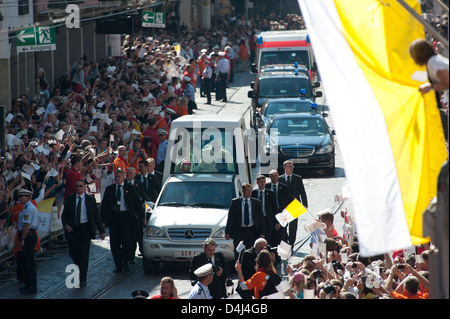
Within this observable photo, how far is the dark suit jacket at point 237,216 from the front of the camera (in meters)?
14.4

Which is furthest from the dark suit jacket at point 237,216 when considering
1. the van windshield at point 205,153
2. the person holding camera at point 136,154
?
the person holding camera at point 136,154

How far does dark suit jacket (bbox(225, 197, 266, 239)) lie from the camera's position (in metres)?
14.4

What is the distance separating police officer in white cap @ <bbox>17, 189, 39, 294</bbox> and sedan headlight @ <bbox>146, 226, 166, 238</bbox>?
2080mm

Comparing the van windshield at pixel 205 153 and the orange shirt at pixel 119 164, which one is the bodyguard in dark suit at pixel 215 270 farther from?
the orange shirt at pixel 119 164

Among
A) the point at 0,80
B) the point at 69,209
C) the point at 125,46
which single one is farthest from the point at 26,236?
the point at 125,46

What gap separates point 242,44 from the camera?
45750mm

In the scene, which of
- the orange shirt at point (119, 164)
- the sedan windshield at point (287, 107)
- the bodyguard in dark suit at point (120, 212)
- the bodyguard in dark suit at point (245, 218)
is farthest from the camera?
the sedan windshield at point (287, 107)

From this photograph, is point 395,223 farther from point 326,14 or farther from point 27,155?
point 27,155

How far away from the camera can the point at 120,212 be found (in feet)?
49.8

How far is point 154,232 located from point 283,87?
14925mm

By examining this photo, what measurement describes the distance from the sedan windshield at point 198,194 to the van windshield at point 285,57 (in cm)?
1909

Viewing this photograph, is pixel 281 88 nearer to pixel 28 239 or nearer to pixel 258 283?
pixel 28 239

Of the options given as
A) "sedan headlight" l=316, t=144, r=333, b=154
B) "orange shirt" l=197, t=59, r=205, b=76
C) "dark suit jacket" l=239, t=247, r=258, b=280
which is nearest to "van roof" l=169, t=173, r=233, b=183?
"dark suit jacket" l=239, t=247, r=258, b=280

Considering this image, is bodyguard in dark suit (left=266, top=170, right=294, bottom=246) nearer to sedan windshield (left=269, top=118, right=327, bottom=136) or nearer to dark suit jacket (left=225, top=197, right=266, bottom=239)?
dark suit jacket (left=225, top=197, right=266, bottom=239)
